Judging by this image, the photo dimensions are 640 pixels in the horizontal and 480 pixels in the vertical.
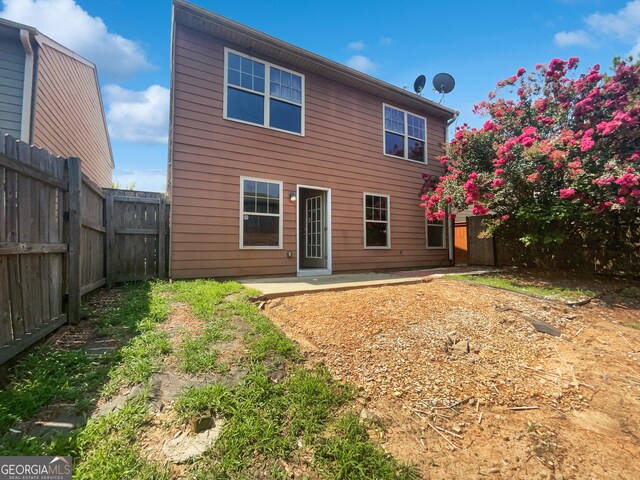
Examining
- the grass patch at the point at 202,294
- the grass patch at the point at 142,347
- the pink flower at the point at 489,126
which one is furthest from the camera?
the pink flower at the point at 489,126

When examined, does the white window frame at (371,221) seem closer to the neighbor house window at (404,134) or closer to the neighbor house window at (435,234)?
the neighbor house window at (404,134)

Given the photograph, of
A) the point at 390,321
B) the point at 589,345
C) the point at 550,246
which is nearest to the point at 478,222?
the point at 550,246

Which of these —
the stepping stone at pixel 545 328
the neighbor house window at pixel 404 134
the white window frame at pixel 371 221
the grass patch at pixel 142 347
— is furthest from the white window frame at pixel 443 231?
the grass patch at pixel 142 347

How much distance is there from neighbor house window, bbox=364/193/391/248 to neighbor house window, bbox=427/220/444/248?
1731 millimetres

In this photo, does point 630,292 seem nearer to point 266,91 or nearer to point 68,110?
point 266,91

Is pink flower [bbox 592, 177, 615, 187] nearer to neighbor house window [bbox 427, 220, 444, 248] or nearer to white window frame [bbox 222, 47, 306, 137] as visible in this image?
neighbor house window [bbox 427, 220, 444, 248]

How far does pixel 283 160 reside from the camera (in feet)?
21.8

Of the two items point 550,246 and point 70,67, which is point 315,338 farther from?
point 70,67

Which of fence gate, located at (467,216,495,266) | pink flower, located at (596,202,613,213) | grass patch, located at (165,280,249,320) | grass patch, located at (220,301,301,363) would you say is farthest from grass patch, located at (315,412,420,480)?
A: fence gate, located at (467,216,495,266)

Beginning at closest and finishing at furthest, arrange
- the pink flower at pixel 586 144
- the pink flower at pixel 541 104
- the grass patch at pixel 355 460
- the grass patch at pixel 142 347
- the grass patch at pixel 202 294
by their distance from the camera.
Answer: the grass patch at pixel 355 460 < the grass patch at pixel 142 347 < the grass patch at pixel 202 294 < the pink flower at pixel 586 144 < the pink flower at pixel 541 104

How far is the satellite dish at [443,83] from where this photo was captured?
387 inches

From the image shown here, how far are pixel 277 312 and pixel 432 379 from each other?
2.02 m

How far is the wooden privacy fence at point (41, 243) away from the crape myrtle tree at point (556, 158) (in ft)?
23.6

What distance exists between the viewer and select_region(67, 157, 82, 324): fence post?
3.13 meters
